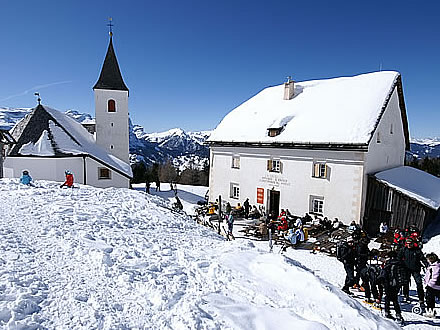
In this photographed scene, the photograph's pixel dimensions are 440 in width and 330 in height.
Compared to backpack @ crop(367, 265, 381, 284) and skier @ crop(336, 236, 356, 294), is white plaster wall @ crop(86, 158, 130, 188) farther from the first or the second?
backpack @ crop(367, 265, 381, 284)

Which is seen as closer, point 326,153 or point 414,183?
point 326,153

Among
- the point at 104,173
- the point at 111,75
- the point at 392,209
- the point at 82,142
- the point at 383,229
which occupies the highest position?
the point at 111,75

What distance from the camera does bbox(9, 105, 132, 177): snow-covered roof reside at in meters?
21.9

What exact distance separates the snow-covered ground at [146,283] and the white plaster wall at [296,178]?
10418 millimetres

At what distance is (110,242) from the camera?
7340 millimetres

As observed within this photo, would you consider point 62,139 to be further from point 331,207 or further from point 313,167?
point 331,207

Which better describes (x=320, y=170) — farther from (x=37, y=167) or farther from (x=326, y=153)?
(x=37, y=167)

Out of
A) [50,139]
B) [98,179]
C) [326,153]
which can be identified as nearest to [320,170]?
[326,153]

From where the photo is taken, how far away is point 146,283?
5.23 m

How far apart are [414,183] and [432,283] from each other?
1293cm

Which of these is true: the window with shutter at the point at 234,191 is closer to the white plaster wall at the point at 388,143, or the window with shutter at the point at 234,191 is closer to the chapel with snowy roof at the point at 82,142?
the chapel with snowy roof at the point at 82,142

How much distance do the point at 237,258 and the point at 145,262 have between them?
2.26 meters

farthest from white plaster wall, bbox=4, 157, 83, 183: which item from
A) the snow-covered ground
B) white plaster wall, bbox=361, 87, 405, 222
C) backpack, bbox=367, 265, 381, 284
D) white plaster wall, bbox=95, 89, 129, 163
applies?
white plaster wall, bbox=361, 87, 405, 222

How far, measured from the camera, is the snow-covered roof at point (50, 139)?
21.9 meters
